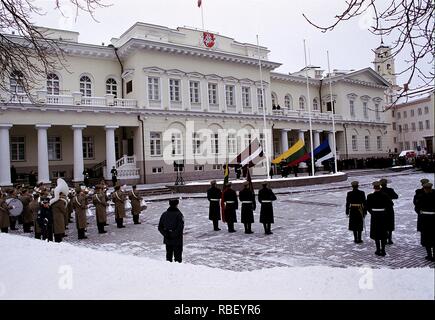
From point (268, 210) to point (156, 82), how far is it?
2207cm

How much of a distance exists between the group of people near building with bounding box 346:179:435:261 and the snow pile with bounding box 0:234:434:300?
3168 mm

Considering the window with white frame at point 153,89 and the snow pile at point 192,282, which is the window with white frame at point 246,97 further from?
the snow pile at point 192,282

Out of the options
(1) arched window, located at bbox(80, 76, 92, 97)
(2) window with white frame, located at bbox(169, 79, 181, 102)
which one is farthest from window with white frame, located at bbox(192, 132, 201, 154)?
(1) arched window, located at bbox(80, 76, 92, 97)

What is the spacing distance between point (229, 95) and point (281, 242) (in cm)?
2688

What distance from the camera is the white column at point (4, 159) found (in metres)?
23.0

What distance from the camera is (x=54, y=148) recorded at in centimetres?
2859

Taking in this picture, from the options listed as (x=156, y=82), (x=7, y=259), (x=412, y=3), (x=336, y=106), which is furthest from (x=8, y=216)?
(x=336, y=106)

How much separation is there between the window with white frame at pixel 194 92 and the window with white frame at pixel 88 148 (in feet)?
31.8

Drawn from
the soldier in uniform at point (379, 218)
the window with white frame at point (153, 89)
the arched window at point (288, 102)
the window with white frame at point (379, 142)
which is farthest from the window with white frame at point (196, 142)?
the window with white frame at point (379, 142)

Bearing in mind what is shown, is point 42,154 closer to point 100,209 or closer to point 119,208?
point 119,208

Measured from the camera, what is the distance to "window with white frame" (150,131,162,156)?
2970cm

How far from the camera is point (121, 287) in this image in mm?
4887

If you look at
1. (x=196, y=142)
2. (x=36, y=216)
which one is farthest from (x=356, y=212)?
(x=196, y=142)

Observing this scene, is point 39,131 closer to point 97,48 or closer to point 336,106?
point 97,48
